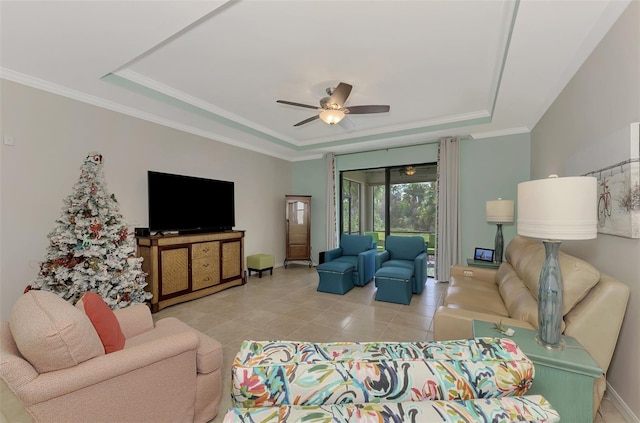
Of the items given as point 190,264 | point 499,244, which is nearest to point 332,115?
point 190,264

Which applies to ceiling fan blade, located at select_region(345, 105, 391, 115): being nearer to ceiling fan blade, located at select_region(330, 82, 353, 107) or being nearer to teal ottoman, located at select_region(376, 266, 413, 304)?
ceiling fan blade, located at select_region(330, 82, 353, 107)

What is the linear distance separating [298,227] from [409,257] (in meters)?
2.67

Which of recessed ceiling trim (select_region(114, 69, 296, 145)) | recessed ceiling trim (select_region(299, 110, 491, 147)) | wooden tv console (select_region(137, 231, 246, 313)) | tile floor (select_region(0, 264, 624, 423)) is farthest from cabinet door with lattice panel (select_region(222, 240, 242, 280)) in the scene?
recessed ceiling trim (select_region(299, 110, 491, 147))

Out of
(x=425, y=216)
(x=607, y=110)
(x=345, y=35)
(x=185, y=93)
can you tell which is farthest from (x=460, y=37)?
(x=425, y=216)

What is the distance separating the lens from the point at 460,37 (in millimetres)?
2379

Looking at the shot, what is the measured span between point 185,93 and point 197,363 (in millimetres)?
3302

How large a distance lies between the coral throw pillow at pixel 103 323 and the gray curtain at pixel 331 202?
16.0 feet

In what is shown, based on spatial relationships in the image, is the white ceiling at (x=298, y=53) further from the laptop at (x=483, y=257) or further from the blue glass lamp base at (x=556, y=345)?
the blue glass lamp base at (x=556, y=345)

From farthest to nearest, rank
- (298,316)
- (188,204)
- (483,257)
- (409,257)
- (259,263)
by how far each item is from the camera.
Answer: (259,263) → (409,257) → (188,204) → (483,257) → (298,316)

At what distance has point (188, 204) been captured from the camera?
419cm

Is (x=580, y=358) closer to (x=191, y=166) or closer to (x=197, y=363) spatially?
(x=197, y=363)

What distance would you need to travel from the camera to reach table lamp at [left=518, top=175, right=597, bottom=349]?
1359 millimetres

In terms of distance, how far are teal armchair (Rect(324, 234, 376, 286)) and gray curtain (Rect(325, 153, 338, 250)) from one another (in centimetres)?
98

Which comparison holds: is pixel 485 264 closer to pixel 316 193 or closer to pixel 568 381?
pixel 568 381
